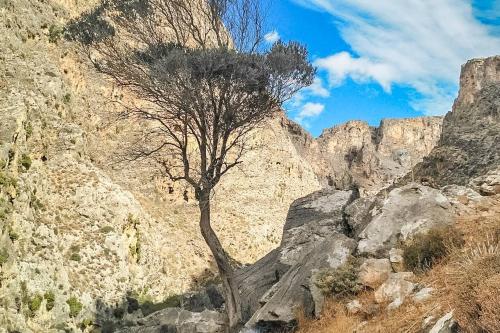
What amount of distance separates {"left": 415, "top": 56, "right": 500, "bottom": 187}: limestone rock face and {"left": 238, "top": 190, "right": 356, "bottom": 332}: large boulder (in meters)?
4.45

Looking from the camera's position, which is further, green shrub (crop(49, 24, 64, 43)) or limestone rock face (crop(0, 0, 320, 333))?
green shrub (crop(49, 24, 64, 43))

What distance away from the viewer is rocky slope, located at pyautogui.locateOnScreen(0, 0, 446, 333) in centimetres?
3953

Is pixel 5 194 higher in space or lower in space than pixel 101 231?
higher

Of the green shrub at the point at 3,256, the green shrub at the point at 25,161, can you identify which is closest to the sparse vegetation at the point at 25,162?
the green shrub at the point at 25,161

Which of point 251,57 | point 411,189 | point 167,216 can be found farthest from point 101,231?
point 411,189

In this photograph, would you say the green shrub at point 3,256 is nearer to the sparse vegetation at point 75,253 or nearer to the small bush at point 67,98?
the sparse vegetation at point 75,253

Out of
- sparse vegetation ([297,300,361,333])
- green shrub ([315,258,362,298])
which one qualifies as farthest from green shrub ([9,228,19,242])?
green shrub ([315,258,362,298])

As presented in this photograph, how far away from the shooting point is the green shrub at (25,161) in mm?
45125

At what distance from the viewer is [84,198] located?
48562mm

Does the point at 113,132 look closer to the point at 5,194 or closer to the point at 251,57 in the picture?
the point at 5,194

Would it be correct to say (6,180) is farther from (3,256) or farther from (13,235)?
(3,256)

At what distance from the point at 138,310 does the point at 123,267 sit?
4497 mm

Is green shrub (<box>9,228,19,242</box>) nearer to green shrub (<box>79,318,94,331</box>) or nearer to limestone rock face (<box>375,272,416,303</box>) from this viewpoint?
green shrub (<box>79,318,94,331</box>)

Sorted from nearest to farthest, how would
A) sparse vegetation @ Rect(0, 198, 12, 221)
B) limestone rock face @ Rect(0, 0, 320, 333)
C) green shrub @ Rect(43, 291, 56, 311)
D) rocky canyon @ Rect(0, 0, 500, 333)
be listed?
rocky canyon @ Rect(0, 0, 500, 333)
green shrub @ Rect(43, 291, 56, 311)
sparse vegetation @ Rect(0, 198, 12, 221)
limestone rock face @ Rect(0, 0, 320, 333)
